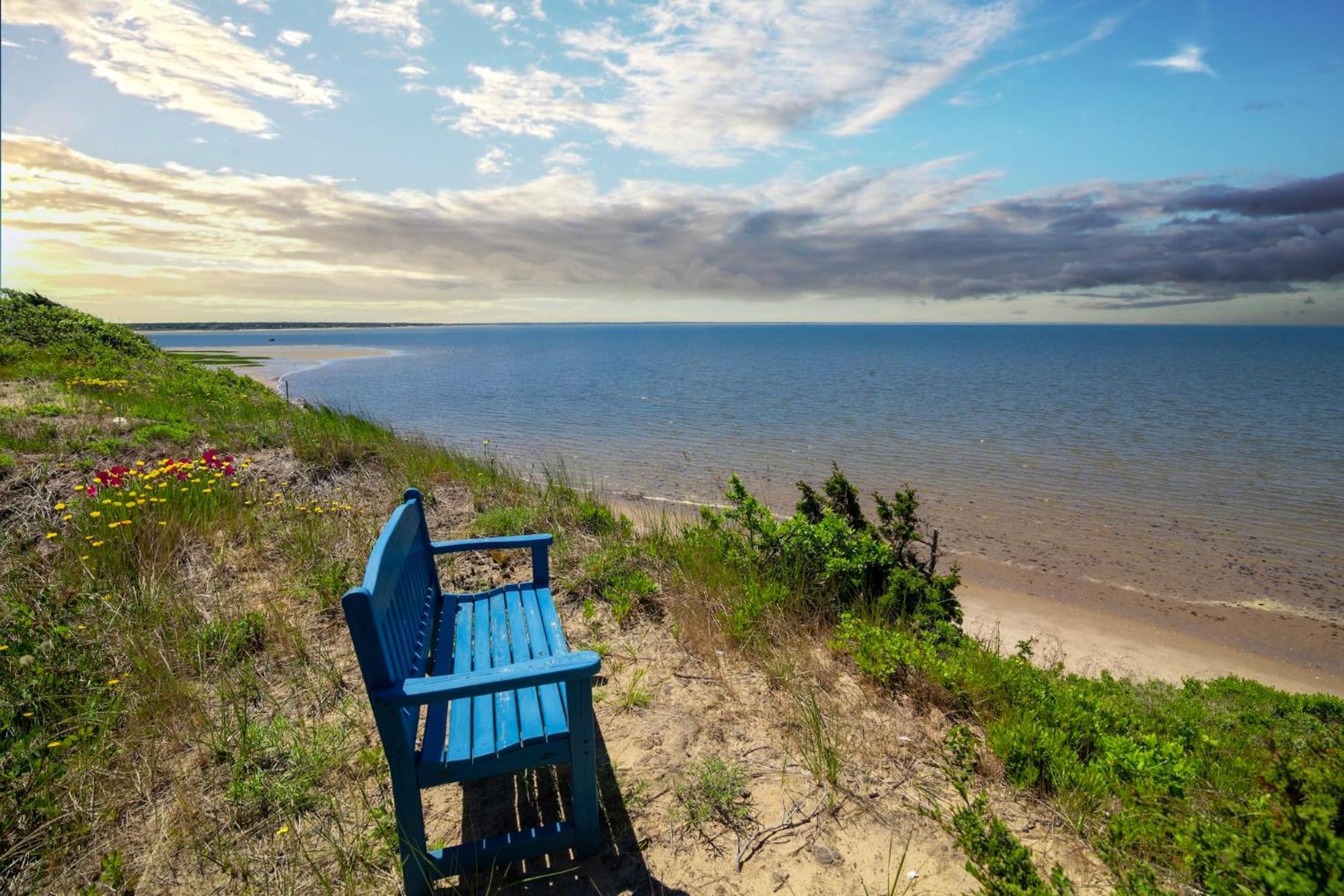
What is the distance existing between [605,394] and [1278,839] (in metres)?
34.5

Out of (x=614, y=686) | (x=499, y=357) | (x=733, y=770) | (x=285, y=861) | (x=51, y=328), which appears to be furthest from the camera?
(x=499, y=357)

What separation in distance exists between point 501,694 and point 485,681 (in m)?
0.64

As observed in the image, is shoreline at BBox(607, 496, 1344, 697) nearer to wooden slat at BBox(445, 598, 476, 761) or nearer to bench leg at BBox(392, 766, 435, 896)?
wooden slat at BBox(445, 598, 476, 761)

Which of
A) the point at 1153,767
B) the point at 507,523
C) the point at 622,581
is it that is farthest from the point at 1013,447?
the point at 1153,767

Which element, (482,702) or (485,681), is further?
(482,702)

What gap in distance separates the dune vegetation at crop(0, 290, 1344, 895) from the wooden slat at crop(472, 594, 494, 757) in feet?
1.72

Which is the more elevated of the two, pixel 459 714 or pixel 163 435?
pixel 163 435

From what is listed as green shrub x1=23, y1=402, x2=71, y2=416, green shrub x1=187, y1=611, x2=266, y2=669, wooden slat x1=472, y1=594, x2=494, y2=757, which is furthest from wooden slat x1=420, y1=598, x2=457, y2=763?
green shrub x1=23, y1=402, x2=71, y2=416

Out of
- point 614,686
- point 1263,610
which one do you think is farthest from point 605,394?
point 614,686

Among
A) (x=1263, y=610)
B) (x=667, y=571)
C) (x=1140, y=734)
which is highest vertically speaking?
(x=667, y=571)

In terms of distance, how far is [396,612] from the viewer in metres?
2.76

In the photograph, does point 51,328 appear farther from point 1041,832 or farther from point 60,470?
point 1041,832

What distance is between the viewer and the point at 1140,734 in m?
3.63

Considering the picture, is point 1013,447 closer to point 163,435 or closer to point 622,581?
point 622,581
